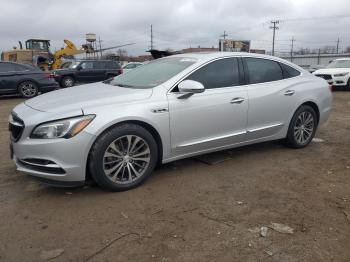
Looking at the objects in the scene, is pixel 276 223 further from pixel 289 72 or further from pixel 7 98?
pixel 7 98

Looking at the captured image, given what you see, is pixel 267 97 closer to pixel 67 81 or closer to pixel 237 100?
→ pixel 237 100

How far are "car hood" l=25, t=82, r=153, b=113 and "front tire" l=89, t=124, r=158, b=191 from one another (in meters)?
0.33

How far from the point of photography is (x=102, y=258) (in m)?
2.71

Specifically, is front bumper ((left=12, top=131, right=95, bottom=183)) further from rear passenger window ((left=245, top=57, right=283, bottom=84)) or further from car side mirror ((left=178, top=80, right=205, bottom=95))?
rear passenger window ((left=245, top=57, right=283, bottom=84))

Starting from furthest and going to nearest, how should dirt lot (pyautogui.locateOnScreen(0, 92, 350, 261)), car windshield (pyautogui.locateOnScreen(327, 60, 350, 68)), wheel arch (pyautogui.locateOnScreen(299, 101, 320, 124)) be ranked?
car windshield (pyautogui.locateOnScreen(327, 60, 350, 68)) → wheel arch (pyautogui.locateOnScreen(299, 101, 320, 124)) → dirt lot (pyautogui.locateOnScreen(0, 92, 350, 261))

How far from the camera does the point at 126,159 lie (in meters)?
3.85

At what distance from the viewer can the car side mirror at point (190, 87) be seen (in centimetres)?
403

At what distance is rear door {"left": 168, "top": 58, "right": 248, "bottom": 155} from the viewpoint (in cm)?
415

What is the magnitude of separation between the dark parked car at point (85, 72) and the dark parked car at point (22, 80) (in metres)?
4.77

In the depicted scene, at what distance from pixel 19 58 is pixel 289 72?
26.0 meters

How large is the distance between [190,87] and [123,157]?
110cm

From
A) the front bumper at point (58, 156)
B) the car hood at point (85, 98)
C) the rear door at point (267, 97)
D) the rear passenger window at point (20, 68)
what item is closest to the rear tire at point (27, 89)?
the rear passenger window at point (20, 68)

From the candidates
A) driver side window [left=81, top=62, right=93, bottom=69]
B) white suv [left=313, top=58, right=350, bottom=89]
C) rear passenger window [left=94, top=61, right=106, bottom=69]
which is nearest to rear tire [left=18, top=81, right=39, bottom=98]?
driver side window [left=81, top=62, right=93, bottom=69]

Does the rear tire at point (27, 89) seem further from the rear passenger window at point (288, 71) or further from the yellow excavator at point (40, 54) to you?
the yellow excavator at point (40, 54)
